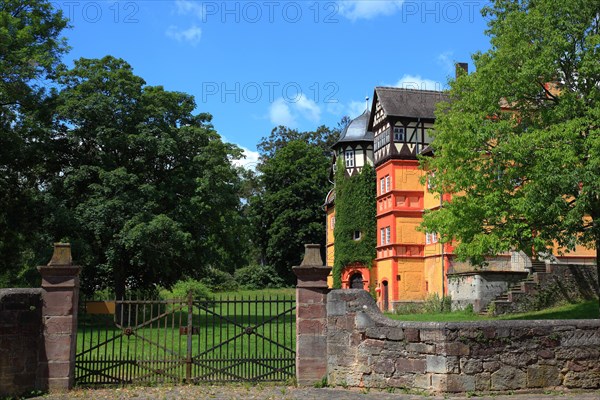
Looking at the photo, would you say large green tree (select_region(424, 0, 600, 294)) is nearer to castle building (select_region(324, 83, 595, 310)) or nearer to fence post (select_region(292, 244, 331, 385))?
fence post (select_region(292, 244, 331, 385))

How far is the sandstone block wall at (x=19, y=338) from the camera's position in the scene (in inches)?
433

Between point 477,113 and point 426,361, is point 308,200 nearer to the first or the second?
point 477,113

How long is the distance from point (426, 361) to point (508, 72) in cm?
1305

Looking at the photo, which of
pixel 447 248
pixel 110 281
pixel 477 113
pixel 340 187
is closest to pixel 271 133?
pixel 340 187

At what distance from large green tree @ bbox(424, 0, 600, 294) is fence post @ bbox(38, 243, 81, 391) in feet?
43.3

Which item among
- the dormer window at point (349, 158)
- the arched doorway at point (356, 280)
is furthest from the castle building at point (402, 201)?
the dormer window at point (349, 158)

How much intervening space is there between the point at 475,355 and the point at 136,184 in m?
18.3

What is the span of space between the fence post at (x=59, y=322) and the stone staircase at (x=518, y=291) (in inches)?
757

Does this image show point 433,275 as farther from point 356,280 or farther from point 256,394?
point 256,394

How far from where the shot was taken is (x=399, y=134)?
37.9 m

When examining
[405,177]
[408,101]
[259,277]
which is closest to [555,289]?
[405,177]

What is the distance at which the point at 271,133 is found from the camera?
2596 inches

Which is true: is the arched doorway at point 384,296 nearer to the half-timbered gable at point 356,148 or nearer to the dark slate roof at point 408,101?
the half-timbered gable at point 356,148

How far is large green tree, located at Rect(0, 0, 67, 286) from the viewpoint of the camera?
21984 millimetres
